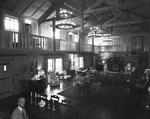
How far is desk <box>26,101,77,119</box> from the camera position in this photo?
12.3 feet

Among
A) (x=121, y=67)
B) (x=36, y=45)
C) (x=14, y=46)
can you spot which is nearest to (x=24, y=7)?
(x=36, y=45)

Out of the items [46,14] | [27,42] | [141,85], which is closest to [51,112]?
Result: [27,42]

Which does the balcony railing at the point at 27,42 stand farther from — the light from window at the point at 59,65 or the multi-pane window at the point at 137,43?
the multi-pane window at the point at 137,43

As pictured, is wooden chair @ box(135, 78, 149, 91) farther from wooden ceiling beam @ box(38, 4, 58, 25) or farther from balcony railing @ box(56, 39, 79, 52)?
wooden ceiling beam @ box(38, 4, 58, 25)

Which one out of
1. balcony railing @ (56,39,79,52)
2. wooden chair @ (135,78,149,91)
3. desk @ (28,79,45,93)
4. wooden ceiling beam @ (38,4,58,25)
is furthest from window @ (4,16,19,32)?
wooden chair @ (135,78,149,91)

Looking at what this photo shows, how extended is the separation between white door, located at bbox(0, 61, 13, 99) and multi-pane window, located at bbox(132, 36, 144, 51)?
1657 cm

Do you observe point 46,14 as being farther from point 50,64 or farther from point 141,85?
point 141,85

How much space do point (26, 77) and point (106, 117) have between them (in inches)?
259

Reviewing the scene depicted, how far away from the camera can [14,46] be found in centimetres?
730

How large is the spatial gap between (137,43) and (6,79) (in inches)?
682

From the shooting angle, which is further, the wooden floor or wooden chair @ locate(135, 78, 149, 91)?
wooden chair @ locate(135, 78, 149, 91)

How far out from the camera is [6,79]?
7.99 meters

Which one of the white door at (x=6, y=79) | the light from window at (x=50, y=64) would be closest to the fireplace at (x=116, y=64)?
the light from window at (x=50, y=64)

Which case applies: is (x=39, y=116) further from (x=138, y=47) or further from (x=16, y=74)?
(x=138, y=47)
